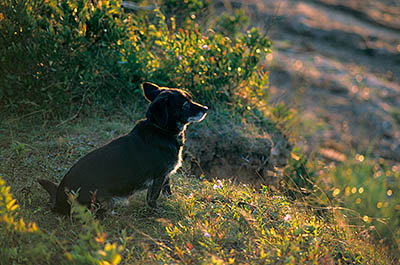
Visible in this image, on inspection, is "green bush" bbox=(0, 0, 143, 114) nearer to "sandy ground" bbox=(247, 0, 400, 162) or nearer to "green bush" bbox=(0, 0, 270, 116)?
"green bush" bbox=(0, 0, 270, 116)

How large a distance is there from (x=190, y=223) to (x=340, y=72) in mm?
9309

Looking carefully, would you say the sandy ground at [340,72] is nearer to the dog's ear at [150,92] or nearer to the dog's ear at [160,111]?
the dog's ear at [150,92]

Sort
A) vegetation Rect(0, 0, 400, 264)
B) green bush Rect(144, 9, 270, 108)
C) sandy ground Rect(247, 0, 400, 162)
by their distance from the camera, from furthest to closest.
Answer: sandy ground Rect(247, 0, 400, 162), green bush Rect(144, 9, 270, 108), vegetation Rect(0, 0, 400, 264)

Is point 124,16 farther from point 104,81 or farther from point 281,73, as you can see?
point 281,73

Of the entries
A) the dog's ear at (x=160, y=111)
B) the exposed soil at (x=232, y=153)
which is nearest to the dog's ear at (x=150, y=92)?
the dog's ear at (x=160, y=111)

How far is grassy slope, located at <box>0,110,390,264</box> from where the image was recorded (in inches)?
137

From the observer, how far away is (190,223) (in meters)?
3.88

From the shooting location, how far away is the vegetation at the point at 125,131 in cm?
343

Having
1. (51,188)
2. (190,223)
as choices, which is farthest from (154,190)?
(51,188)

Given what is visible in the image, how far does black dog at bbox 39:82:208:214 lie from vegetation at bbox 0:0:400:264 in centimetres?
21

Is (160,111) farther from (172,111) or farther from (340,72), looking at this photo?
(340,72)

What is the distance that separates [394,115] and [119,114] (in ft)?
24.8

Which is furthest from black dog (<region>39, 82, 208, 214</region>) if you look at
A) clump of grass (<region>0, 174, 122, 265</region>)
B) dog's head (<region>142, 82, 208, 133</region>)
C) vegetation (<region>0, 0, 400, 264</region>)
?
clump of grass (<region>0, 174, 122, 265</region>)

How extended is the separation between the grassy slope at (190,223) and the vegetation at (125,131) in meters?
0.01
